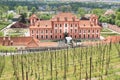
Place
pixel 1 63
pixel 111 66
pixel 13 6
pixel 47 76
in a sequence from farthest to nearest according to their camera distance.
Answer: pixel 13 6 → pixel 1 63 → pixel 111 66 → pixel 47 76

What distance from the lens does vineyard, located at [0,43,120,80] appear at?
26.7 m

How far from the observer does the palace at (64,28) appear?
52.4 m

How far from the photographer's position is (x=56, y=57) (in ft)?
114

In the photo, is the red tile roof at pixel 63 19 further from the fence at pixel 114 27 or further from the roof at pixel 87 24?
the fence at pixel 114 27

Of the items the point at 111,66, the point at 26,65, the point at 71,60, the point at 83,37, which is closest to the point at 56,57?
the point at 71,60

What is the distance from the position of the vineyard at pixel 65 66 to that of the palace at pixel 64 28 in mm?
14573

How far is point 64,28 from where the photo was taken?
5319 cm

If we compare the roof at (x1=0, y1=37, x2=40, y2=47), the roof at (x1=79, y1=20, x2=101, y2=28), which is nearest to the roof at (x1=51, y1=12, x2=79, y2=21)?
the roof at (x1=79, y1=20, x2=101, y2=28)

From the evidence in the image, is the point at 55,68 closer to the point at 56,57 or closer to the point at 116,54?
the point at 56,57

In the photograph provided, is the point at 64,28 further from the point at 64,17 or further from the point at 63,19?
the point at 64,17

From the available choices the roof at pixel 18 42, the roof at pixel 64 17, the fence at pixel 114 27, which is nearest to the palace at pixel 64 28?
the roof at pixel 64 17

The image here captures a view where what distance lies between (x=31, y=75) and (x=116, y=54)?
429 inches

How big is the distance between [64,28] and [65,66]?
2362 centimetres

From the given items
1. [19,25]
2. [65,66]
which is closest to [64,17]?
[19,25]
